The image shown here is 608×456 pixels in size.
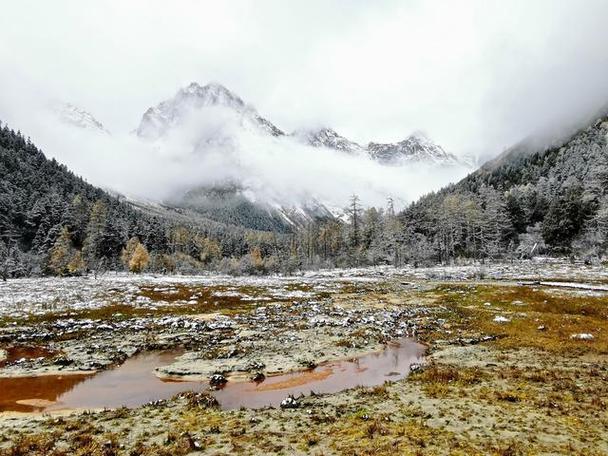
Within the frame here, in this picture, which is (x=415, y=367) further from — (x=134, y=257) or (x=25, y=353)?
(x=134, y=257)

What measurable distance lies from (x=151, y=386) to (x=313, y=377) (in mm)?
9421

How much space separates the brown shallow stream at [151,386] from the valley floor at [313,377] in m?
0.17

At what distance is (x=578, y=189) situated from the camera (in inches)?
5463

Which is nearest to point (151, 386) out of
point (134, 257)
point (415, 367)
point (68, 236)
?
point (415, 367)

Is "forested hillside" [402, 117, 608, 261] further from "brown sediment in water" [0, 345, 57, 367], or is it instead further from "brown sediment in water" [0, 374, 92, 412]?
"brown sediment in water" [0, 374, 92, 412]

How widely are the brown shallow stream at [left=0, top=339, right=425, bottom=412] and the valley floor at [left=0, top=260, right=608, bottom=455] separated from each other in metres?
0.17

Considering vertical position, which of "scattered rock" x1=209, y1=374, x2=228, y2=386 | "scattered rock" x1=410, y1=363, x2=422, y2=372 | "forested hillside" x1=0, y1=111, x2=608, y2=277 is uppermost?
"forested hillside" x1=0, y1=111, x2=608, y2=277

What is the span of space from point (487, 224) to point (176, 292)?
400 feet

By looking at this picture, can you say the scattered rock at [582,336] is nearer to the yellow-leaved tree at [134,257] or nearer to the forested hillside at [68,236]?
the forested hillside at [68,236]

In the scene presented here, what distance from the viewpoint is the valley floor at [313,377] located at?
1367 cm

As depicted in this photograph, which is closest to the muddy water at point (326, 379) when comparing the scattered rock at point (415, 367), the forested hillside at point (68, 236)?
the scattered rock at point (415, 367)

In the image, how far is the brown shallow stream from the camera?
20406mm

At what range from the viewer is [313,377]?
79.8 ft

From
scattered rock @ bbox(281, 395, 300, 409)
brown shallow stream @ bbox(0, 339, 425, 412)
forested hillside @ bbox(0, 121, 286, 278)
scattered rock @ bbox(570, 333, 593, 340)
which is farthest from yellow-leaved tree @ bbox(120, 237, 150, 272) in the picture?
scattered rock @ bbox(570, 333, 593, 340)
